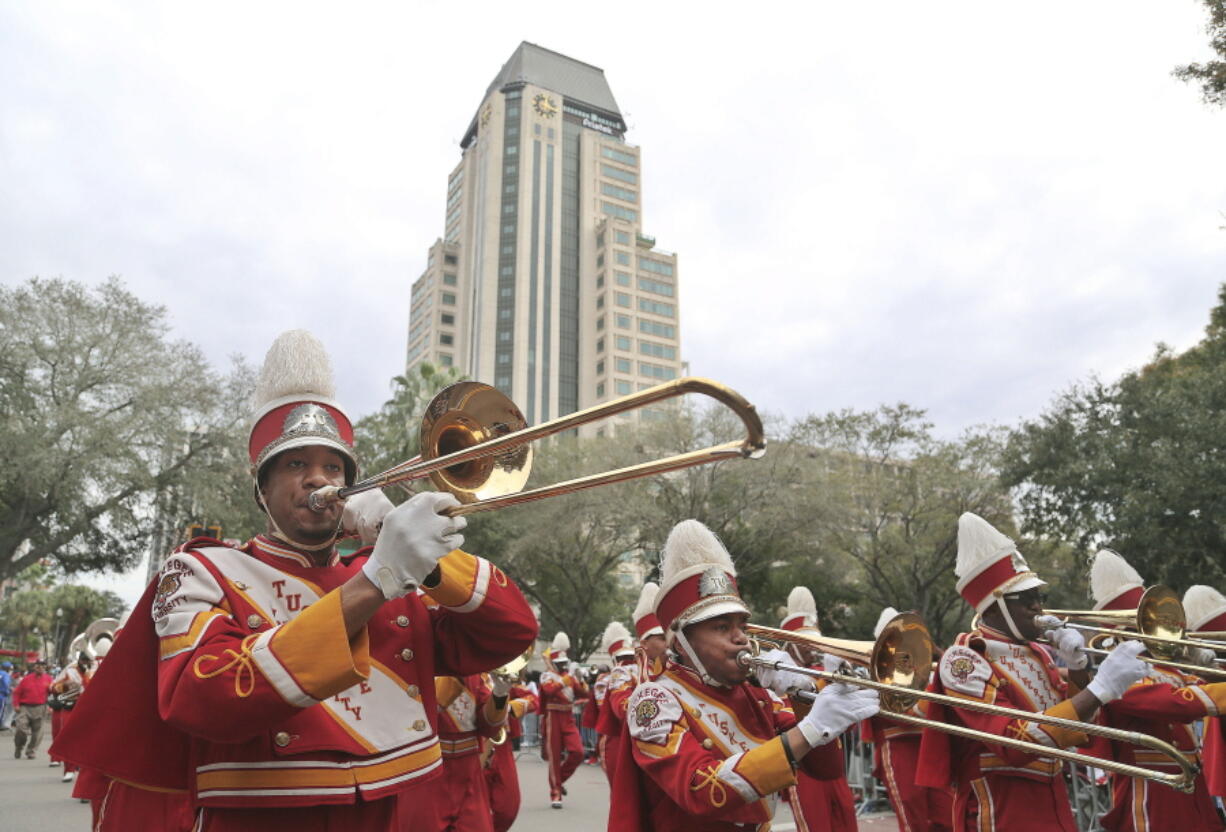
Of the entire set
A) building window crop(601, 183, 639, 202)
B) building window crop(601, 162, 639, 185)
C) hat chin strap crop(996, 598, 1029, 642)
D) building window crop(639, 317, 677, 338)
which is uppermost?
building window crop(601, 162, 639, 185)

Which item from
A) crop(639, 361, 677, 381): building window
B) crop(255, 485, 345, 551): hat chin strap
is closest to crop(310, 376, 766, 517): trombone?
crop(255, 485, 345, 551): hat chin strap

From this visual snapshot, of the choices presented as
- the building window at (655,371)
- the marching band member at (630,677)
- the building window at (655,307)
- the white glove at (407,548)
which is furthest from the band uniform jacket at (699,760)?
the building window at (655,307)

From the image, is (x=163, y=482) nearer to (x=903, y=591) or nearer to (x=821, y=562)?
(x=821, y=562)

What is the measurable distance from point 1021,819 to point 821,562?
25209 mm

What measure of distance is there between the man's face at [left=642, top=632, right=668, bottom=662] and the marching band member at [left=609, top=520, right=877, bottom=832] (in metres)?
3.54

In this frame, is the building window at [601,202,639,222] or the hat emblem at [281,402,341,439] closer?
the hat emblem at [281,402,341,439]

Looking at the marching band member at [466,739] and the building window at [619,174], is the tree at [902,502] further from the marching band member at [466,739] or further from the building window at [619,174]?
the building window at [619,174]

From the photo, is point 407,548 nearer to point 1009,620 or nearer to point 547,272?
point 1009,620

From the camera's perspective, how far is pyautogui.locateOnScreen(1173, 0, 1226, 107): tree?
1284 centimetres

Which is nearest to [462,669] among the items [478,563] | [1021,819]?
[478,563]

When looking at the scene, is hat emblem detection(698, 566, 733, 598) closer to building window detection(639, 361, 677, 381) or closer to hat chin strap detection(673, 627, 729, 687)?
hat chin strap detection(673, 627, 729, 687)

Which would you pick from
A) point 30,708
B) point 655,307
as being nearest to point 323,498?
point 30,708

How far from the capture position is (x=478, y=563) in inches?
116

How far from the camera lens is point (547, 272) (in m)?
92.8
